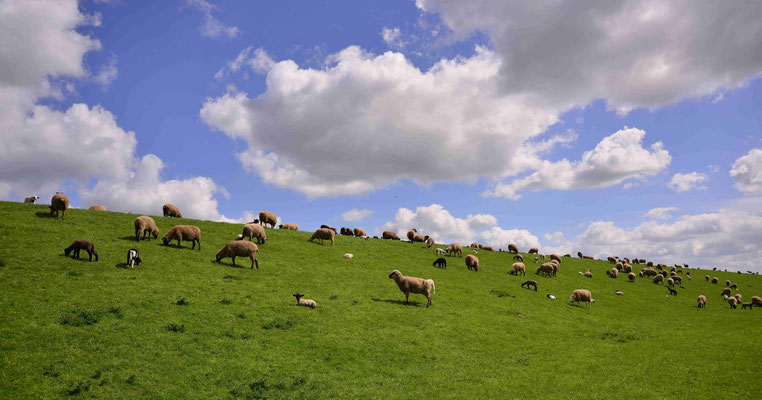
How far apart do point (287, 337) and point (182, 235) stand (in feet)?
60.0

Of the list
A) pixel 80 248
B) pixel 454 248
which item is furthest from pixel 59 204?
pixel 454 248

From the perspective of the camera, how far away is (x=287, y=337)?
18594 millimetres

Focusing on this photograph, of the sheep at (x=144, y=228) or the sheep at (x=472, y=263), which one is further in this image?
the sheep at (x=472, y=263)

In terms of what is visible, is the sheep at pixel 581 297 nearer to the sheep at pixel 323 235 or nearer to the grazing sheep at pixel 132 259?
the sheep at pixel 323 235

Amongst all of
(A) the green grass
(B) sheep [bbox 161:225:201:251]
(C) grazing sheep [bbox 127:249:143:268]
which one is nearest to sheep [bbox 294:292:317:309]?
(A) the green grass

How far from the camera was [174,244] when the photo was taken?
31344 millimetres

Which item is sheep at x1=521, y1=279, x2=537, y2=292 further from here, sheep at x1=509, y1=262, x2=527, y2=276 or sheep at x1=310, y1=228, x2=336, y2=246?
sheep at x1=310, y1=228, x2=336, y2=246

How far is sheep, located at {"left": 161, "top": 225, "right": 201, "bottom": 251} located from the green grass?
0.95 m

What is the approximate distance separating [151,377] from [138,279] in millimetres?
10963

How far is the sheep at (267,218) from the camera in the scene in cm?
4838

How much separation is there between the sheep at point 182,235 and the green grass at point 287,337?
0.95 m

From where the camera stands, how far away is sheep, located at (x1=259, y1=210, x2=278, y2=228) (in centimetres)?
4838

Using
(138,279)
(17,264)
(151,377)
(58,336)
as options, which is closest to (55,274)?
(17,264)

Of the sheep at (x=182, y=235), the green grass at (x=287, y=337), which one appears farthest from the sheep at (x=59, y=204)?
the sheep at (x=182, y=235)
